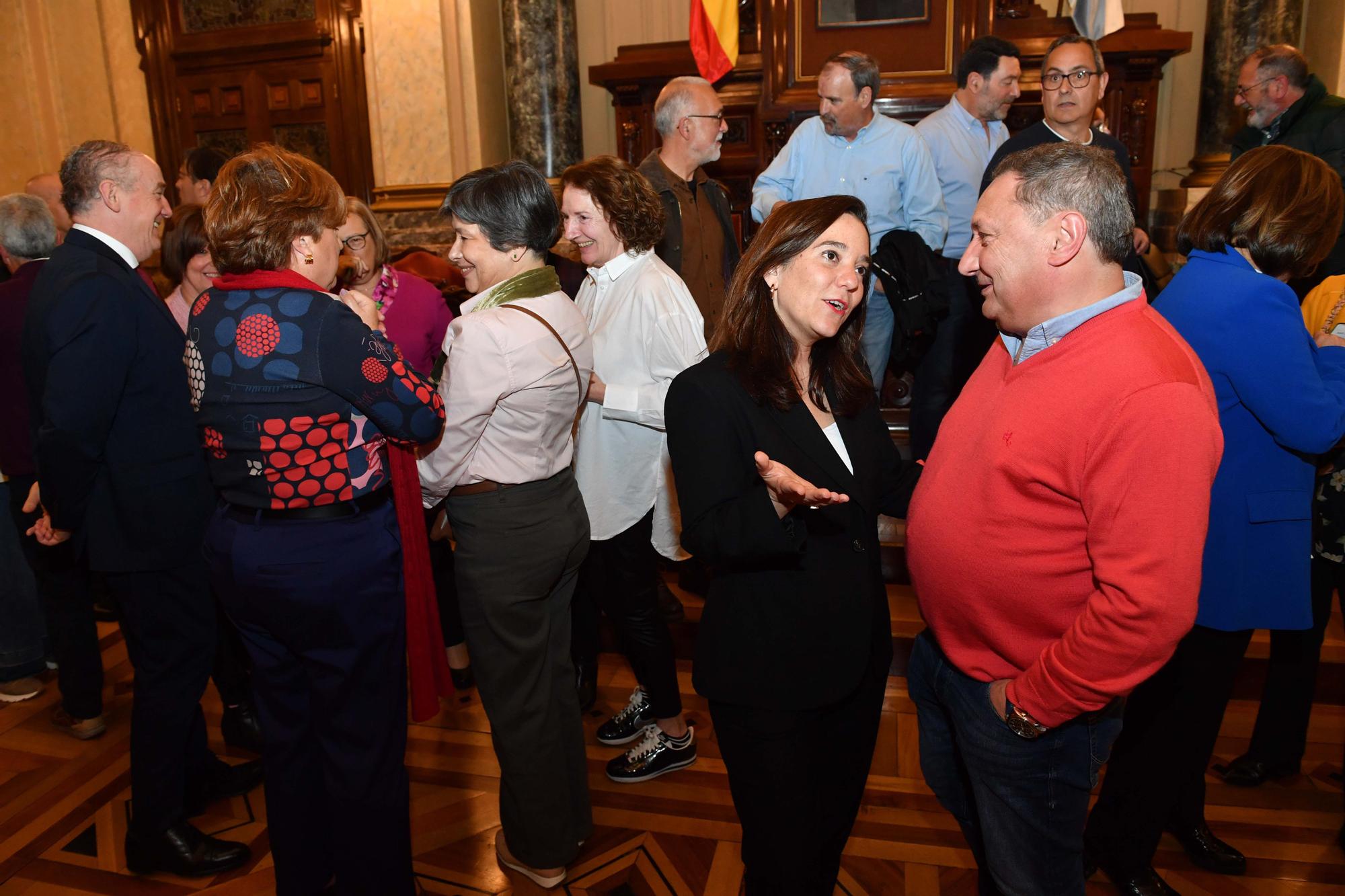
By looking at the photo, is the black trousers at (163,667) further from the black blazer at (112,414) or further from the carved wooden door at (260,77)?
the carved wooden door at (260,77)

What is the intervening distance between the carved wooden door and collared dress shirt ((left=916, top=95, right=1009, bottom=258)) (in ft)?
16.5

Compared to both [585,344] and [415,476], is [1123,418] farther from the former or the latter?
[415,476]

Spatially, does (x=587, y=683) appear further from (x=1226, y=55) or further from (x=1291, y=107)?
(x=1226, y=55)

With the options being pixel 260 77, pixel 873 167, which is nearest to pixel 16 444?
pixel 873 167

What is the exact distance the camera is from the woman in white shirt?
256 centimetres

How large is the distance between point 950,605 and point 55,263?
218 cm

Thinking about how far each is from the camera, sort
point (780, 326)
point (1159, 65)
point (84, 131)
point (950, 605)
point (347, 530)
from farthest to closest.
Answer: point (84, 131), point (1159, 65), point (347, 530), point (780, 326), point (950, 605)

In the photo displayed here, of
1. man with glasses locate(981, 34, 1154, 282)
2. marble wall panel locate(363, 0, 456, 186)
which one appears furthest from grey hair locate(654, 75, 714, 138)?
marble wall panel locate(363, 0, 456, 186)

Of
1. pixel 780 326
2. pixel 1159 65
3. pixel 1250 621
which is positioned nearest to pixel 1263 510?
pixel 1250 621

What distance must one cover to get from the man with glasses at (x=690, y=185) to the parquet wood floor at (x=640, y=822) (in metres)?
1.57

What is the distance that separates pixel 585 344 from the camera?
7.36 feet

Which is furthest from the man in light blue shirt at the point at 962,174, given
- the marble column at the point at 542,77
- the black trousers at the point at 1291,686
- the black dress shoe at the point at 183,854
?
the marble column at the point at 542,77

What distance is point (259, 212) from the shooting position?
5.90 feet

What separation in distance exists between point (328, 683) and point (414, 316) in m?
1.49
